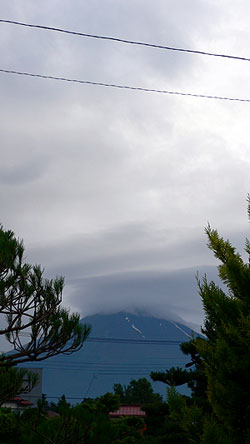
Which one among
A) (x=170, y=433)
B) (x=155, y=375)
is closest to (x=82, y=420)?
(x=170, y=433)

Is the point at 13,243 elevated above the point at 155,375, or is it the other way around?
the point at 13,243

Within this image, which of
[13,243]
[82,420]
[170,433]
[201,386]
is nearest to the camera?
[82,420]

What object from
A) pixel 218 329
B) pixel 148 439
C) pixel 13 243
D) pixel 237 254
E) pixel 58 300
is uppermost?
pixel 13 243

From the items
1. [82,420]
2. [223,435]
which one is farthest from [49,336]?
[223,435]

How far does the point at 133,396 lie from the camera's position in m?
71.0

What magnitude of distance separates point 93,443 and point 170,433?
6.87 metres

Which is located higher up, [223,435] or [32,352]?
[32,352]

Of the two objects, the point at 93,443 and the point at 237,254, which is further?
the point at 93,443

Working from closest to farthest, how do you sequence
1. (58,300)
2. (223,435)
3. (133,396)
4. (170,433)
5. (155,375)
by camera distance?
(223,435), (58,300), (170,433), (155,375), (133,396)

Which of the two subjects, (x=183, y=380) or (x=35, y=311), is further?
(x=183, y=380)

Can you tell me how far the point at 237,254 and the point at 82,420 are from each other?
14.5ft

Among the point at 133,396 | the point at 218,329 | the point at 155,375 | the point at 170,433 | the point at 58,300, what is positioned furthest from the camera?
the point at 133,396

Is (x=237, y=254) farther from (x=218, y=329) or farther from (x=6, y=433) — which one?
(x=6, y=433)

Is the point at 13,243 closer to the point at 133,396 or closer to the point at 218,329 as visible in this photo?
the point at 218,329
